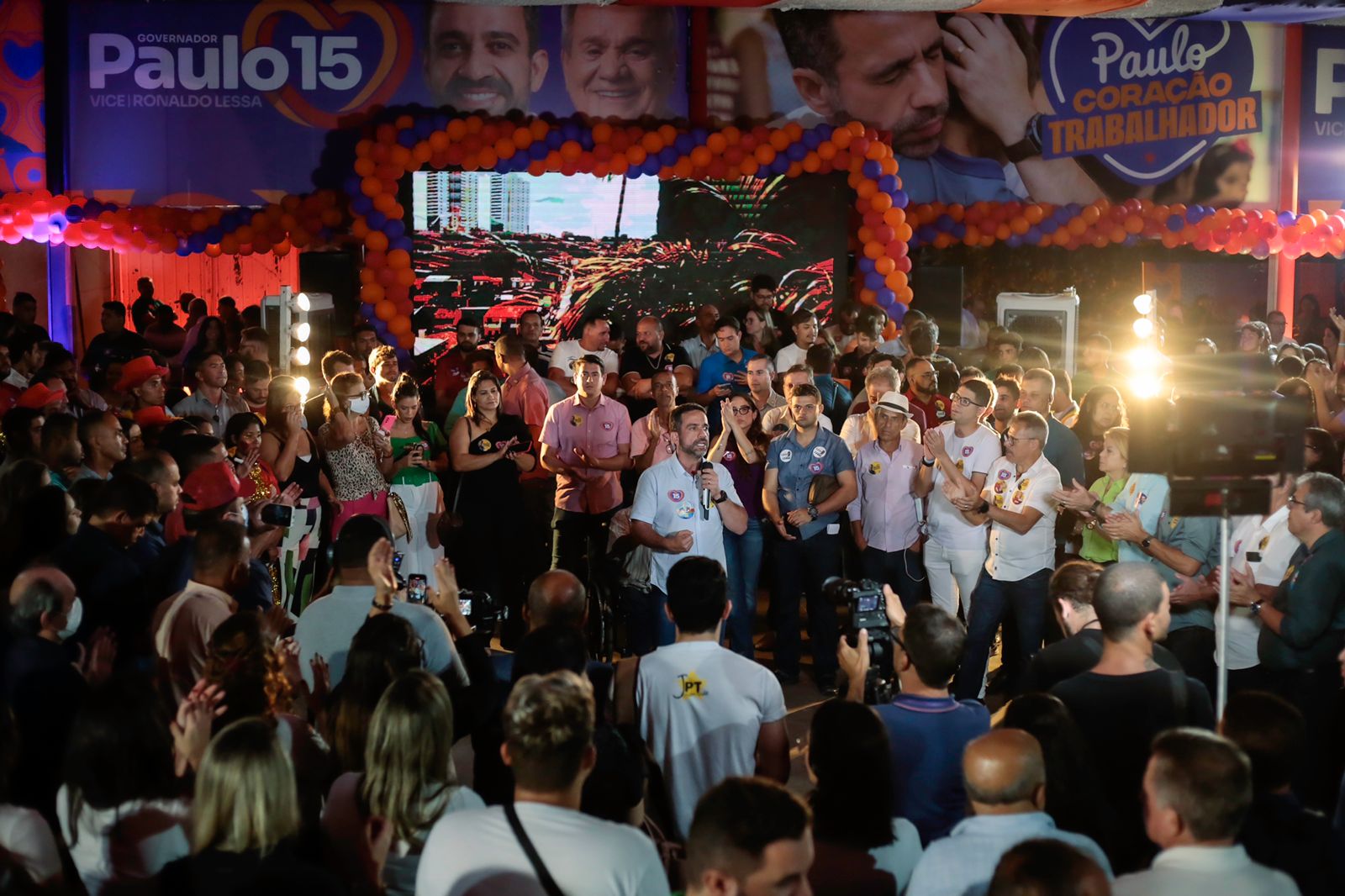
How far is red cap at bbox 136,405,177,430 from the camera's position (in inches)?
301

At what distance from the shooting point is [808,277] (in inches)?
503

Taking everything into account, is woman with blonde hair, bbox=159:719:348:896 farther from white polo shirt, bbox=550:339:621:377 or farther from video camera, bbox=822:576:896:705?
white polo shirt, bbox=550:339:621:377

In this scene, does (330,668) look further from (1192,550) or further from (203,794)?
(1192,550)

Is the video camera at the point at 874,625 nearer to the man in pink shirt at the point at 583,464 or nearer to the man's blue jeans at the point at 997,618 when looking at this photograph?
the man's blue jeans at the point at 997,618

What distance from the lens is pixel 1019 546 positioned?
6707mm

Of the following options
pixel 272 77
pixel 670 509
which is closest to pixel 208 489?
pixel 670 509

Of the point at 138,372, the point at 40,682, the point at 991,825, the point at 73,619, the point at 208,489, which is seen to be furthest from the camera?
the point at 138,372

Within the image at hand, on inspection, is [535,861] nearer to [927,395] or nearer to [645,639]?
[645,639]

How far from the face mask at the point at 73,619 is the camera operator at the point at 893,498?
4086 millimetres

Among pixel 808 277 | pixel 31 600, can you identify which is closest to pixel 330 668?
pixel 31 600

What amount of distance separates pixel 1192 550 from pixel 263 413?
5.47m

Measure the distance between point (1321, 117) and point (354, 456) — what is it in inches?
456

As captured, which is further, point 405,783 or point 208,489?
point 208,489

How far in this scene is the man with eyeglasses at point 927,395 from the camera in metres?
8.34
